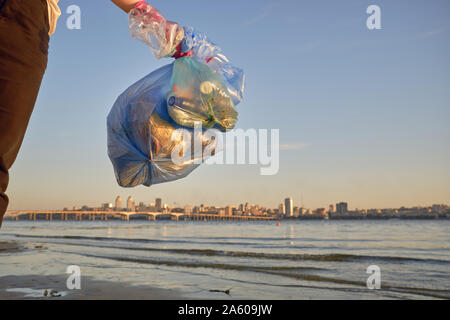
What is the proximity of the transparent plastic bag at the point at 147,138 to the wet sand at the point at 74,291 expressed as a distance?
4.24 metres

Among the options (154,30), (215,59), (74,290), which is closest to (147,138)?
(215,59)

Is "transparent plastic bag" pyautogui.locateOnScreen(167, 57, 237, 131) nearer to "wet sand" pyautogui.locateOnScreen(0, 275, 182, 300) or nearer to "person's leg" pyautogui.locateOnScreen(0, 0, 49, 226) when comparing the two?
"person's leg" pyautogui.locateOnScreen(0, 0, 49, 226)

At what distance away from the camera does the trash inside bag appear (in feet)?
7.55

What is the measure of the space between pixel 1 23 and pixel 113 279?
7925mm

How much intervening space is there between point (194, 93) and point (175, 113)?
6.3 inches

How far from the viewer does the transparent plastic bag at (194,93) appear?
7.50 ft

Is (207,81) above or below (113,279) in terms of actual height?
above

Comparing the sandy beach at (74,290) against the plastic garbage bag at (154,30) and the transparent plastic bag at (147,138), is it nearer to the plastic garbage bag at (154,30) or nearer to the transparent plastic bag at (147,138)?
the transparent plastic bag at (147,138)

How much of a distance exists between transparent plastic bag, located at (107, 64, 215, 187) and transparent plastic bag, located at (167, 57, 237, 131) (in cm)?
13

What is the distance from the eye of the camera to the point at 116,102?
2756 millimetres

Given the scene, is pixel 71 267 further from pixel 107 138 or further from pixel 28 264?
pixel 107 138

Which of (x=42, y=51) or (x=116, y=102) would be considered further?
(x=116, y=102)

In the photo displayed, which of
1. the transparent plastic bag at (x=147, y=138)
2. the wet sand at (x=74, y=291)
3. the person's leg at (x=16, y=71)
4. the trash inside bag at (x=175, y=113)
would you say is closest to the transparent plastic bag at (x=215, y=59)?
the trash inside bag at (x=175, y=113)
